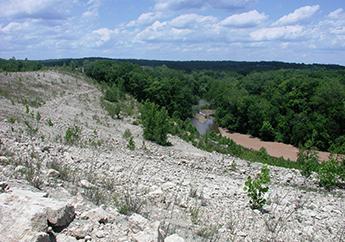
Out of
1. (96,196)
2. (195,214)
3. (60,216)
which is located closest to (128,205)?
(96,196)

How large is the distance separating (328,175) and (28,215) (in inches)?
510

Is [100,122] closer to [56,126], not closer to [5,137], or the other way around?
[56,126]

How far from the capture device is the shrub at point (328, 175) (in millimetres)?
15102

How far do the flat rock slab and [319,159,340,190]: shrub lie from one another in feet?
40.0

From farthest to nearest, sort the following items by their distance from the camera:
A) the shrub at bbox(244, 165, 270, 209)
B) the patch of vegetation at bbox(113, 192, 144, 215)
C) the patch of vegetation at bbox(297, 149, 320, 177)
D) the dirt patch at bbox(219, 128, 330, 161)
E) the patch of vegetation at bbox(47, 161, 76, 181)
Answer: the dirt patch at bbox(219, 128, 330, 161)
the patch of vegetation at bbox(297, 149, 320, 177)
the shrub at bbox(244, 165, 270, 209)
the patch of vegetation at bbox(47, 161, 76, 181)
the patch of vegetation at bbox(113, 192, 144, 215)

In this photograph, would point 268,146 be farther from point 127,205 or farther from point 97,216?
point 97,216

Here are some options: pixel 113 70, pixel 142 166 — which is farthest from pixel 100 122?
pixel 113 70

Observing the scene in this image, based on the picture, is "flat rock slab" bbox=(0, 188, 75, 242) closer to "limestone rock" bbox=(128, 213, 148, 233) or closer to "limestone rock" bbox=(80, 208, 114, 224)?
"limestone rock" bbox=(80, 208, 114, 224)

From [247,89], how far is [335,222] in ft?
240

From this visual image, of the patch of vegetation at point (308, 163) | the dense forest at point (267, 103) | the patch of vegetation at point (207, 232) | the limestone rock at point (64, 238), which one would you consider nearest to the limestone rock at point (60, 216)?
the limestone rock at point (64, 238)

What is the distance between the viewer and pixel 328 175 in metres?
15.1

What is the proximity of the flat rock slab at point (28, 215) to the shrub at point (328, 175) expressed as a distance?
12204 millimetres

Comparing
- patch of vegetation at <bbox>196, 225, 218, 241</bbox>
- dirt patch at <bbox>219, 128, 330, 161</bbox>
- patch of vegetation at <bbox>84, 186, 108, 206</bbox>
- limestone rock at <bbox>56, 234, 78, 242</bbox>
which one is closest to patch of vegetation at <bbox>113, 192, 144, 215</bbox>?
patch of vegetation at <bbox>84, 186, 108, 206</bbox>

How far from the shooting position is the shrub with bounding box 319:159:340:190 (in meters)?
15.1
